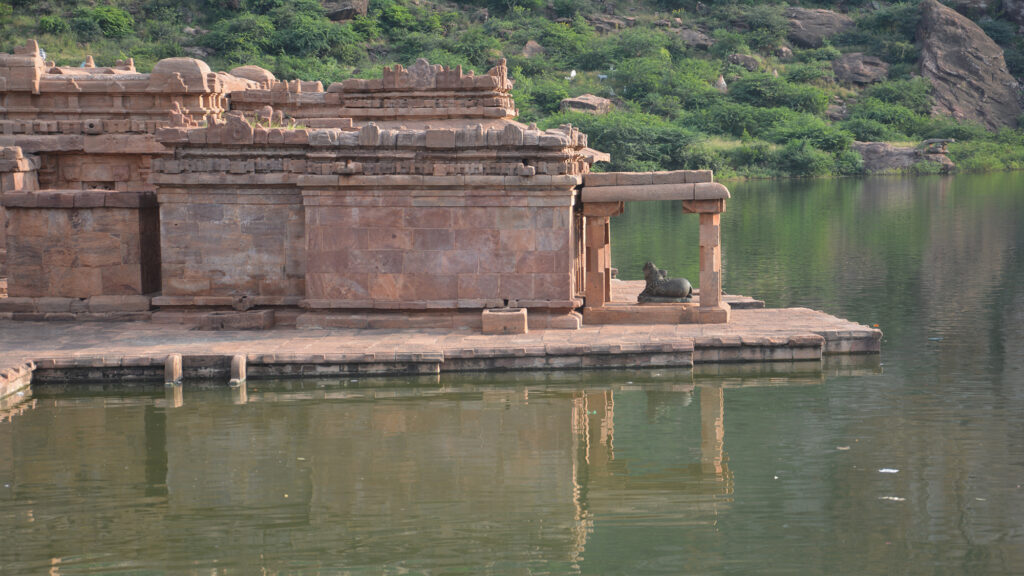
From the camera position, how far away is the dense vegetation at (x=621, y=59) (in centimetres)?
4934

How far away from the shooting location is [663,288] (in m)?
16.3

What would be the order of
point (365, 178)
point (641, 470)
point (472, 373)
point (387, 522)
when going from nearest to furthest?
point (387, 522) < point (641, 470) < point (472, 373) < point (365, 178)

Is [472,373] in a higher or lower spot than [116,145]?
lower

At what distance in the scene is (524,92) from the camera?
164ft

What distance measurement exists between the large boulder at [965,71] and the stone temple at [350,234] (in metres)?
47.0

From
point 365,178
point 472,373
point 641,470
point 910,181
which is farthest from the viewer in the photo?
point 910,181

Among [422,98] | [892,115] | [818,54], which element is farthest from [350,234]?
[818,54]

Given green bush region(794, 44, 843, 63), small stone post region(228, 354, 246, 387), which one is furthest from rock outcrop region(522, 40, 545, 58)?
small stone post region(228, 354, 246, 387)

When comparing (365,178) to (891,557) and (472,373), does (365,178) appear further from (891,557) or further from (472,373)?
(891,557)

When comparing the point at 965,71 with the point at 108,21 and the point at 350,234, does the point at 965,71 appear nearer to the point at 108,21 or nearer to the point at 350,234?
the point at 108,21

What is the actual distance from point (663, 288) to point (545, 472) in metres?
5.91

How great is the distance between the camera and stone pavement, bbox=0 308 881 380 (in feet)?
45.3

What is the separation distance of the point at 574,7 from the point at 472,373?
162 ft

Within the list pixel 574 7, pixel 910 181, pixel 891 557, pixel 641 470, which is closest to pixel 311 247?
pixel 641 470
